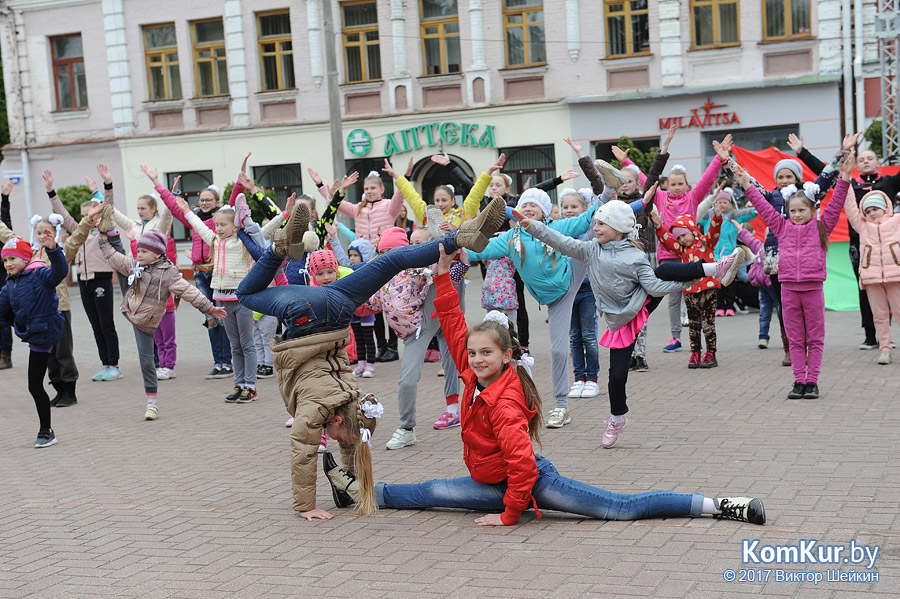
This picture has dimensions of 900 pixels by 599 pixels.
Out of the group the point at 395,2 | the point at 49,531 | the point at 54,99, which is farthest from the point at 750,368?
the point at 54,99

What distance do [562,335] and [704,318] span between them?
2.96 m

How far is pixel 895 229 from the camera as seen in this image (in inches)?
399

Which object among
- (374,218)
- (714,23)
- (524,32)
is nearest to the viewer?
(374,218)

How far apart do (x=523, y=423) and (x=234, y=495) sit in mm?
2196

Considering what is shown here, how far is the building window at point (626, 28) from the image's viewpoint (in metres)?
24.2

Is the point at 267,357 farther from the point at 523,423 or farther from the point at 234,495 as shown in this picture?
the point at 523,423

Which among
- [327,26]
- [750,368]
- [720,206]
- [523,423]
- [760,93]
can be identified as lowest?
[750,368]

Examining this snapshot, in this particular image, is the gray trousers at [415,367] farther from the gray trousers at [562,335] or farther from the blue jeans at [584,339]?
the blue jeans at [584,339]

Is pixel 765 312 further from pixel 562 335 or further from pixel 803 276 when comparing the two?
pixel 562 335

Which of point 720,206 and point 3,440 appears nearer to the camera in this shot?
Result: point 3,440

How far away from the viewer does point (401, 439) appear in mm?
7559

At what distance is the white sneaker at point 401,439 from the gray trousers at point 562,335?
123 cm

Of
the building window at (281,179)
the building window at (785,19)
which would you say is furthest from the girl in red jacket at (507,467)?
the building window at (281,179)

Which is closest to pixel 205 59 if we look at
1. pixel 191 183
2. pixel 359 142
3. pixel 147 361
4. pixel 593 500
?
pixel 191 183
